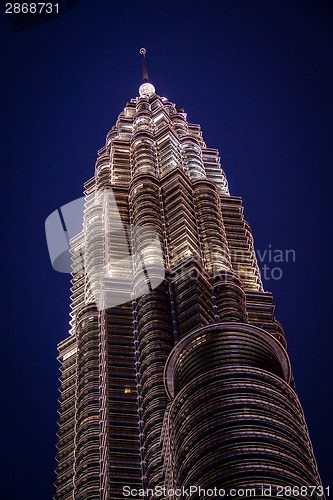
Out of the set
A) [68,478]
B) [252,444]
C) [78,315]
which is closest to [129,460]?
[68,478]

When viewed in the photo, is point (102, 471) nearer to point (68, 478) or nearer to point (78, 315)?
point (68, 478)

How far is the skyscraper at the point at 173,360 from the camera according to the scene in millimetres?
114125

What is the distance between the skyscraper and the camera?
114 m

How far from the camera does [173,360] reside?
135 meters

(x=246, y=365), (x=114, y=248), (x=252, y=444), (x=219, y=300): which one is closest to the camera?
(x=252, y=444)

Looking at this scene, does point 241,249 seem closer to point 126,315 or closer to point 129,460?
point 126,315

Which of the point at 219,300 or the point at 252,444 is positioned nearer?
the point at 252,444

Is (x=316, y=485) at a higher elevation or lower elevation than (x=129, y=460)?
lower

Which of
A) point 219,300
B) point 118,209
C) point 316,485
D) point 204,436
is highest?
point 118,209

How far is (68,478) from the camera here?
489ft

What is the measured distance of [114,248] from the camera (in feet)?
598

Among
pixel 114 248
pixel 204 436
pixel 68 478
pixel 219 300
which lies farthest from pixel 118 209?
pixel 204 436

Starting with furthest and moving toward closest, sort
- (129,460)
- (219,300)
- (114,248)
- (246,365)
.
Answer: (114,248) < (219,300) < (129,460) < (246,365)

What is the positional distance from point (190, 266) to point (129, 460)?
44.3 m
